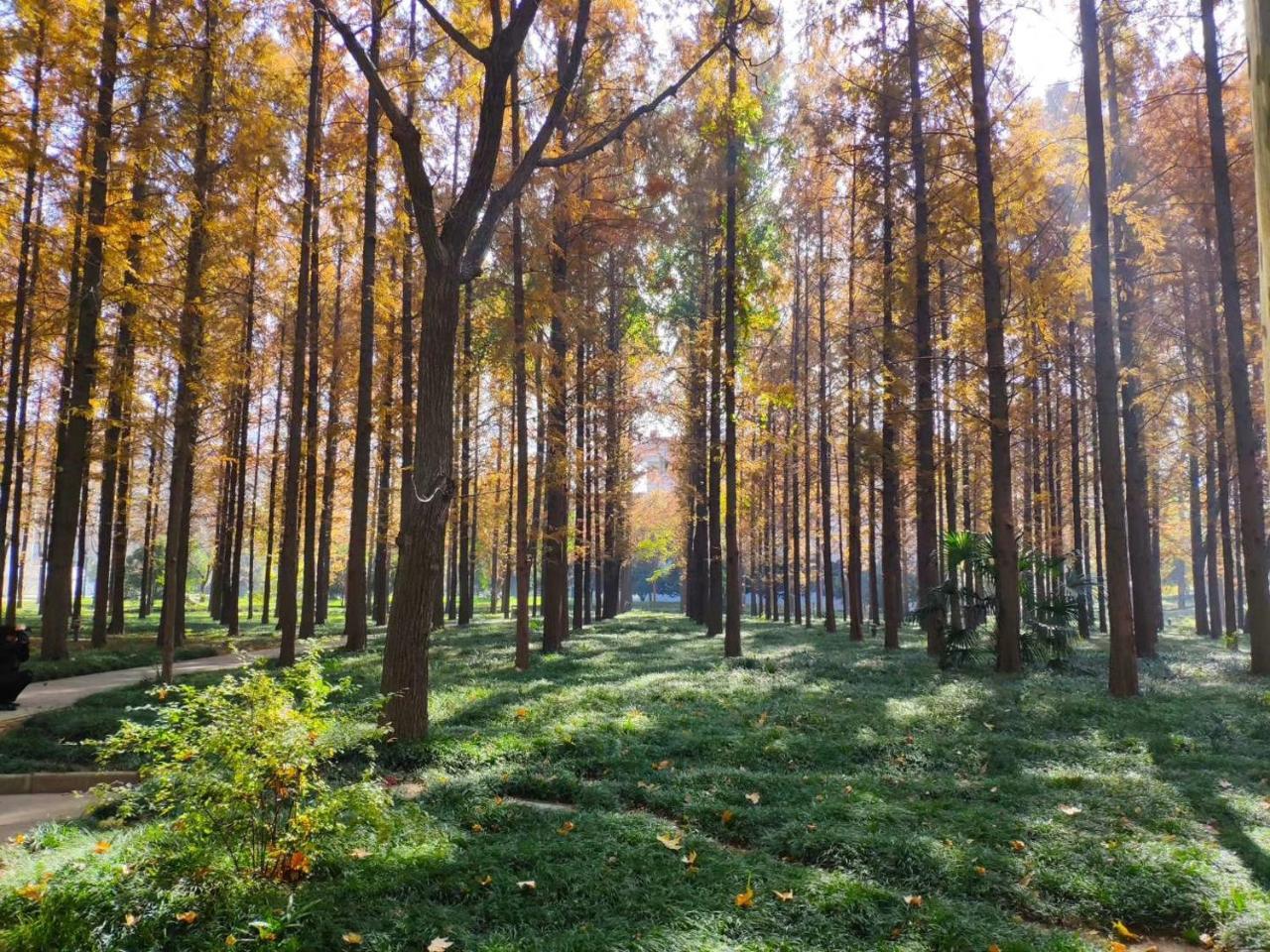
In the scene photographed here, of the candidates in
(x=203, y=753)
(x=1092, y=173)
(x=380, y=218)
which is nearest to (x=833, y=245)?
(x=1092, y=173)

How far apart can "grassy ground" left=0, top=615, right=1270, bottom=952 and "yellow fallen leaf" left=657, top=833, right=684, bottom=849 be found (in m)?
0.05

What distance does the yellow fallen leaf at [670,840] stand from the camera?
433 centimetres

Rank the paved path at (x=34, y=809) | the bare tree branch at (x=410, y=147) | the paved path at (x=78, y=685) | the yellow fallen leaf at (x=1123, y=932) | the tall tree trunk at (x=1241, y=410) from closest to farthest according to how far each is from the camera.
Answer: the yellow fallen leaf at (x=1123, y=932)
the paved path at (x=34, y=809)
the bare tree branch at (x=410, y=147)
the paved path at (x=78, y=685)
the tall tree trunk at (x=1241, y=410)

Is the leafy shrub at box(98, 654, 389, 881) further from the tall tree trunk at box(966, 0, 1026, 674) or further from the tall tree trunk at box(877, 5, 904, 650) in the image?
the tall tree trunk at box(877, 5, 904, 650)

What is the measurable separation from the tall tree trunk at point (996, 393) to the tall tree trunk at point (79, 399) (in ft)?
44.7

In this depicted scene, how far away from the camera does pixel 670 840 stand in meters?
4.44

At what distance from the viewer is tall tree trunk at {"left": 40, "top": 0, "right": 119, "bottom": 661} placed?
11711mm

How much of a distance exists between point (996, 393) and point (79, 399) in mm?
14943

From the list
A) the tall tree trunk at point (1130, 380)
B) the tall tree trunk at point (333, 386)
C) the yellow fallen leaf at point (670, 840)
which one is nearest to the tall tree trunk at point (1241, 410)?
the tall tree trunk at point (1130, 380)

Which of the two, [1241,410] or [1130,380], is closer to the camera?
[1241,410]

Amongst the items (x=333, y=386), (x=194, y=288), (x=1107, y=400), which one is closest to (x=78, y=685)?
(x=194, y=288)

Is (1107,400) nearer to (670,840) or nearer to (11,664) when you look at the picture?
(670,840)

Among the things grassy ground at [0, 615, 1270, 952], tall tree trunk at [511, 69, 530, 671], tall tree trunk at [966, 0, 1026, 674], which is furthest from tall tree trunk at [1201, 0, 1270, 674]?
tall tree trunk at [511, 69, 530, 671]

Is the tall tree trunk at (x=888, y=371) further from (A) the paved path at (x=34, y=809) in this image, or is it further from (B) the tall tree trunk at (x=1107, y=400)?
(A) the paved path at (x=34, y=809)
